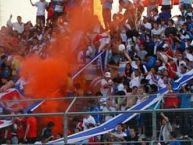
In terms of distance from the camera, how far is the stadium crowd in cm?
1309

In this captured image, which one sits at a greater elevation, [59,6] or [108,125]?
[59,6]

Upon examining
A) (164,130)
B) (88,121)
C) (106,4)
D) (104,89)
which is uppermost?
(106,4)

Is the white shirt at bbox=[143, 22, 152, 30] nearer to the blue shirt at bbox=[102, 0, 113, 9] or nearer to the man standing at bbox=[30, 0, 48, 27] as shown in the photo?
the blue shirt at bbox=[102, 0, 113, 9]

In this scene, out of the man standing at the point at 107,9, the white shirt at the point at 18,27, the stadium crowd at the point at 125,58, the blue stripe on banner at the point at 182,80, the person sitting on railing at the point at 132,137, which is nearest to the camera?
the person sitting on railing at the point at 132,137

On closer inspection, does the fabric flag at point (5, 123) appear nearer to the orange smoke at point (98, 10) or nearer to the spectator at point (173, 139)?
the spectator at point (173, 139)

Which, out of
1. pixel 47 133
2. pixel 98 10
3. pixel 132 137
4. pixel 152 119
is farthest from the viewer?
pixel 98 10

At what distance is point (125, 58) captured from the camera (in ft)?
62.2

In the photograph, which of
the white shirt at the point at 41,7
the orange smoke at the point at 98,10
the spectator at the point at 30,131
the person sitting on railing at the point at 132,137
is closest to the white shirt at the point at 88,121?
the person sitting on railing at the point at 132,137

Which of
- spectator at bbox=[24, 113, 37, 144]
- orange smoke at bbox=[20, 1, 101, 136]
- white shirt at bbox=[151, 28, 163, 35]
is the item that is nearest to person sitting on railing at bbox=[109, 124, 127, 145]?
spectator at bbox=[24, 113, 37, 144]

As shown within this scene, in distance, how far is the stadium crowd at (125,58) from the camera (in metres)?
13.1

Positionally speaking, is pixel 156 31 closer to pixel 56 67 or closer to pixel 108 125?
pixel 56 67

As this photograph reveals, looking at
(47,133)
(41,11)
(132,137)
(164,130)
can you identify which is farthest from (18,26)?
(164,130)

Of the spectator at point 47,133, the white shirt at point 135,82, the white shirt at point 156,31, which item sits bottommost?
the spectator at point 47,133

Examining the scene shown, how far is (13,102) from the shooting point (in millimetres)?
15461
